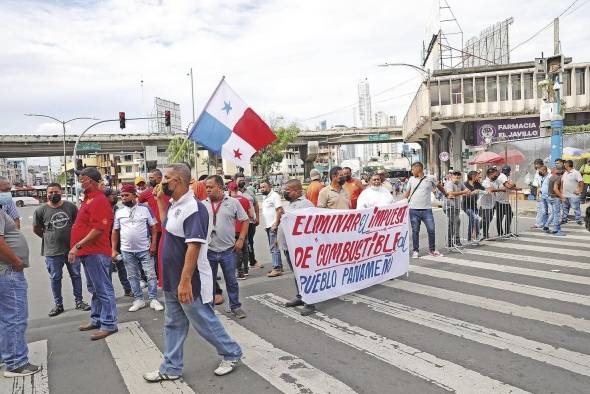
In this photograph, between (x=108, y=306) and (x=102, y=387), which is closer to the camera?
(x=102, y=387)

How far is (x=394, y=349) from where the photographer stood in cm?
437

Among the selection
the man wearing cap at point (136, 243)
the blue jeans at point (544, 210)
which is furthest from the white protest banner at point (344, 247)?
the blue jeans at point (544, 210)

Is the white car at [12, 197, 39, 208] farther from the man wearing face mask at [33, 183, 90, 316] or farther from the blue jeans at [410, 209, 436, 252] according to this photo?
the blue jeans at [410, 209, 436, 252]

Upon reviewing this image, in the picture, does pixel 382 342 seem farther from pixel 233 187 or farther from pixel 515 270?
pixel 233 187

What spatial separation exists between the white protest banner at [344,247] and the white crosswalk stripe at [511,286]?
→ 60 centimetres

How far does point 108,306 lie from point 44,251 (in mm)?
1676

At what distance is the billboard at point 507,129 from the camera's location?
37406mm

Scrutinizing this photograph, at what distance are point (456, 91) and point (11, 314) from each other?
39.0 metres

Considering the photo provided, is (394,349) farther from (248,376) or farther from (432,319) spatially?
(248,376)

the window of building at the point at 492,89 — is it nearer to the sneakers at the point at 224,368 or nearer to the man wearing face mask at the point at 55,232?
the man wearing face mask at the point at 55,232

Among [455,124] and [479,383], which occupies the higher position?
[455,124]

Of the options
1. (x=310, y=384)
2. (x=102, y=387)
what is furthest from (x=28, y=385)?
(x=310, y=384)

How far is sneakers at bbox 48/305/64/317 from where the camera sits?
6.29 meters

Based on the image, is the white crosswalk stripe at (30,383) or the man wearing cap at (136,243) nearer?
the white crosswalk stripe at (30,383)
